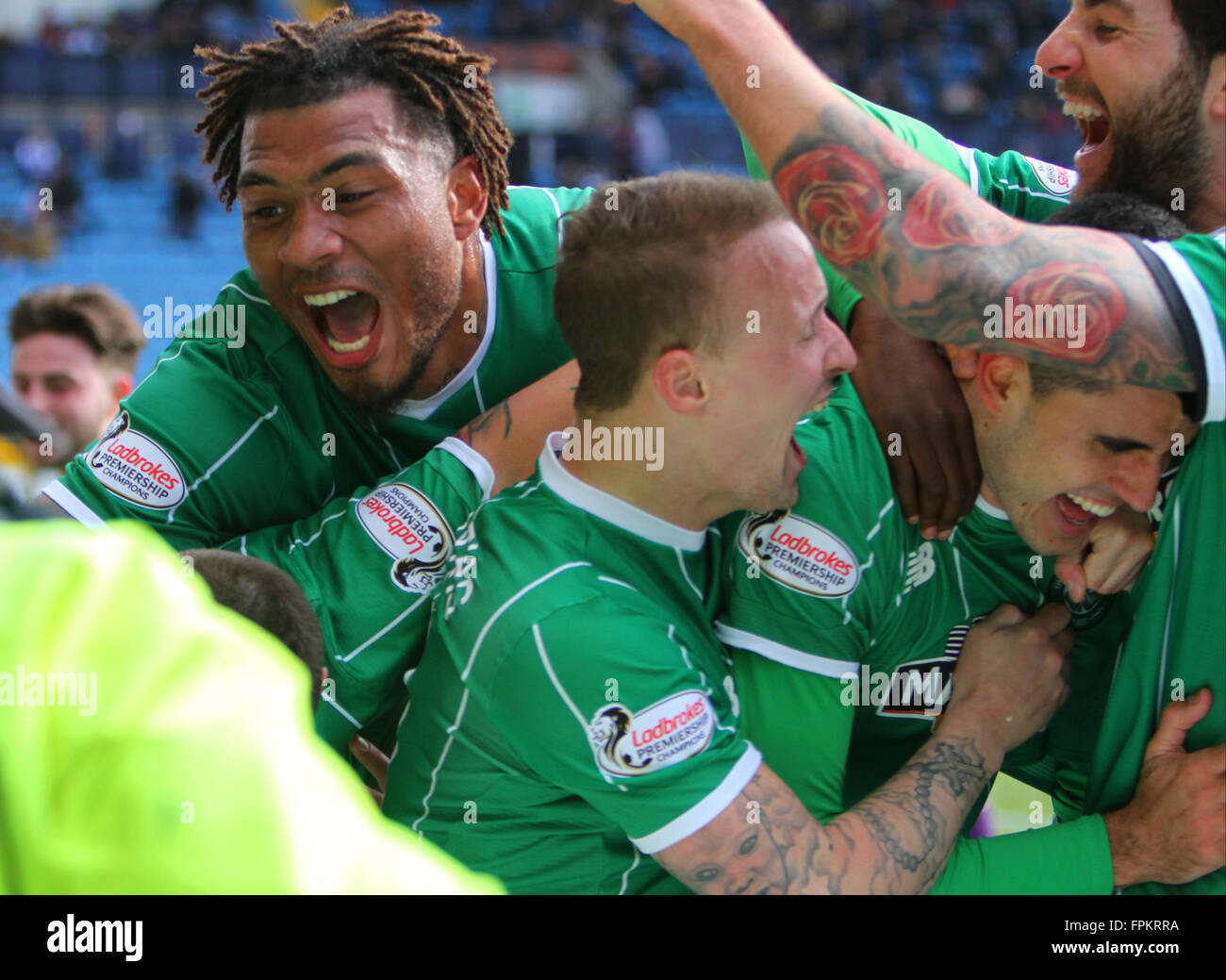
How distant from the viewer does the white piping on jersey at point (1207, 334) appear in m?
1.73

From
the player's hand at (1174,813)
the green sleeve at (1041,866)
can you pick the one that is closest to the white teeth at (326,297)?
the green sleeve at (1041,866)

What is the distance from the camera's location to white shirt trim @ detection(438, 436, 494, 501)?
2.39m

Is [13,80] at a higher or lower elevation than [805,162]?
higher

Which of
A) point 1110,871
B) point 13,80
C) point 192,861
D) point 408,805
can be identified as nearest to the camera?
point 192,861

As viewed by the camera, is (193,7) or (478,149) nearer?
(478,149)

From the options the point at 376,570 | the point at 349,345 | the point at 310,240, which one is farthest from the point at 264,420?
the point at 376,570

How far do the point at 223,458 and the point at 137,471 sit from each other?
0.17 m

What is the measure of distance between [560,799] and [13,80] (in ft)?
54.7

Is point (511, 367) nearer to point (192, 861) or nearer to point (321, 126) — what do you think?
point (321, 126)

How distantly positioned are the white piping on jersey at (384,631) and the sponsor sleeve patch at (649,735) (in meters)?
0.56

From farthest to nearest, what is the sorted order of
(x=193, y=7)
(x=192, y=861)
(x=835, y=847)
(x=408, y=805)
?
1. (x=193, y=7)
2. (x=408, y=805)
3. (x=835, y=847)
4. (x=192, y=861)

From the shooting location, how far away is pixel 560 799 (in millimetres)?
2070
